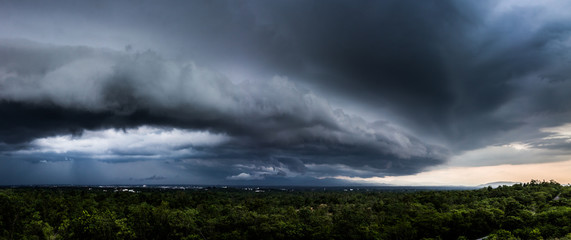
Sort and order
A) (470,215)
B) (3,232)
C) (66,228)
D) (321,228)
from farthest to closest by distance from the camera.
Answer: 1. (470,215)
2. (321,228)
3. (66,228)
4. (3,232)

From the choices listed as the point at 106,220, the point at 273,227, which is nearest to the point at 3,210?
the point at 106,220

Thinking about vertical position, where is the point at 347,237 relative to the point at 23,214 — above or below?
below

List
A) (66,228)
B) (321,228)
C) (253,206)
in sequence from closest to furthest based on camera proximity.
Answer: (66,228) → (321,228) → (253,206)

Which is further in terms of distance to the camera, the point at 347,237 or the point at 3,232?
the point at 347,237

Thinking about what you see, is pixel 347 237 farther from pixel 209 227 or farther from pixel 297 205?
pixel 297 205

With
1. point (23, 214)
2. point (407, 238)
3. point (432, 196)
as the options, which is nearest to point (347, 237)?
point (407, 238)

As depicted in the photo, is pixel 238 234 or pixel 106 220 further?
pixel 238 234

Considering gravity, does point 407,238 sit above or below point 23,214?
below

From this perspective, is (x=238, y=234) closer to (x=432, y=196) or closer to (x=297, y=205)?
(x=297, y=205)

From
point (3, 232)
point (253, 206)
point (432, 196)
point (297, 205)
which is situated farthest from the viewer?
point (297, 205)
